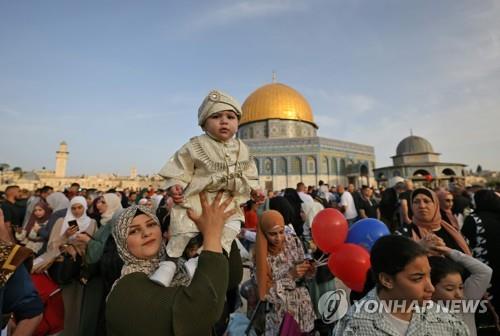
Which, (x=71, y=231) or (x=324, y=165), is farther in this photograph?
(x=324, y=165)

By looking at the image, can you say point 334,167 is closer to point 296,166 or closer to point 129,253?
point 296,166

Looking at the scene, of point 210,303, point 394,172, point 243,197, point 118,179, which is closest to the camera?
point 210,303

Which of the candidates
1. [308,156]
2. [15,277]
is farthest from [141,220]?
[308,156]

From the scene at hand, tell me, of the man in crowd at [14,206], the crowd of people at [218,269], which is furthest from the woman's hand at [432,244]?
the man in crowd at [14,206]

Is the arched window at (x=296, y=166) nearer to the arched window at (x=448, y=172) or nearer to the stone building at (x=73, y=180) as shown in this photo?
the arched window at (x=448, y=172)

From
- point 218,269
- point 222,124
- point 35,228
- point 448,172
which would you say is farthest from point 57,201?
point 448,172

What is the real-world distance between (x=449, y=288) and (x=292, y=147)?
26.0 m

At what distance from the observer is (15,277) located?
1.31 meters

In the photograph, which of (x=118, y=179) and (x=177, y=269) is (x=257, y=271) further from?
(x=118, y=179)

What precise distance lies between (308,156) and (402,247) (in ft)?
86.0

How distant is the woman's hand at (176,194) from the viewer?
4.49ft

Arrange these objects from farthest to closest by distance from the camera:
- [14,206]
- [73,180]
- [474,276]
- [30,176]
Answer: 1. [30,176]
2. [73,180]
3. [14,206]
4. [474,276]

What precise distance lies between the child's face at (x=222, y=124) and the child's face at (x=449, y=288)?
1.65 metres

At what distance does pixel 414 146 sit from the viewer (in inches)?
1348
